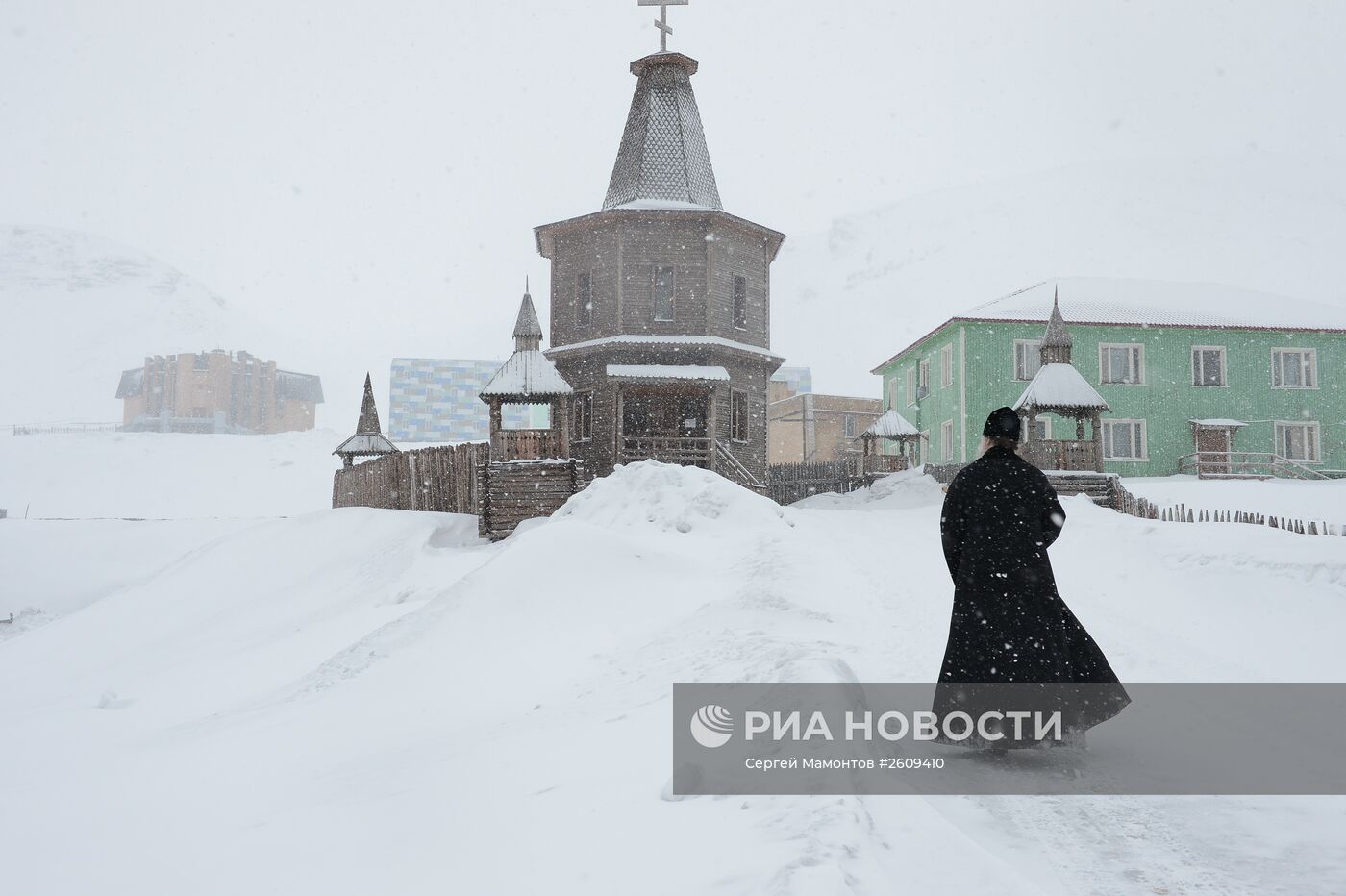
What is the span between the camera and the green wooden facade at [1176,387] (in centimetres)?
3119

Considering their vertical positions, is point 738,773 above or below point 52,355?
below

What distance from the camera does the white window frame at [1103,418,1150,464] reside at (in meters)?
31.3

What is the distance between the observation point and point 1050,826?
3623mm

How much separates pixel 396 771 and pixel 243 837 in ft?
2.87

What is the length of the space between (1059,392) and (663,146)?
42.1ft

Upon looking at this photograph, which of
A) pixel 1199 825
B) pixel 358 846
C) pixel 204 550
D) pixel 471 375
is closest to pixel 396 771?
pixel 358 846

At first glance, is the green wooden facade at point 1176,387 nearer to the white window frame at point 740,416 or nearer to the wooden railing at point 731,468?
the white window frame at point 740,416

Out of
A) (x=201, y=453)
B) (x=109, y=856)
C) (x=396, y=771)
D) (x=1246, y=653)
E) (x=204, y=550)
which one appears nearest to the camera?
(x=109, y=856)

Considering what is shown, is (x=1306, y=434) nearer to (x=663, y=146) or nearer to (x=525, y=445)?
(x=663, y=146)

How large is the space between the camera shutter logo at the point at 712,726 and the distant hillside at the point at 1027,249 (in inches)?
5010

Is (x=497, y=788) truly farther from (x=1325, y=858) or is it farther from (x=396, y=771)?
(x=1325, y=858)

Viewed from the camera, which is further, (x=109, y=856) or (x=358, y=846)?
(x=109, y=856)

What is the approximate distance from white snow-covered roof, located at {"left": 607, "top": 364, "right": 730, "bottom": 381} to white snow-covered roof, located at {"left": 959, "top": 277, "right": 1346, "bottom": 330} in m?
12.3

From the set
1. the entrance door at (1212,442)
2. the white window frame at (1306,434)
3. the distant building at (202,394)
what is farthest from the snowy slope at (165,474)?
the white window frame at (1306,434)
